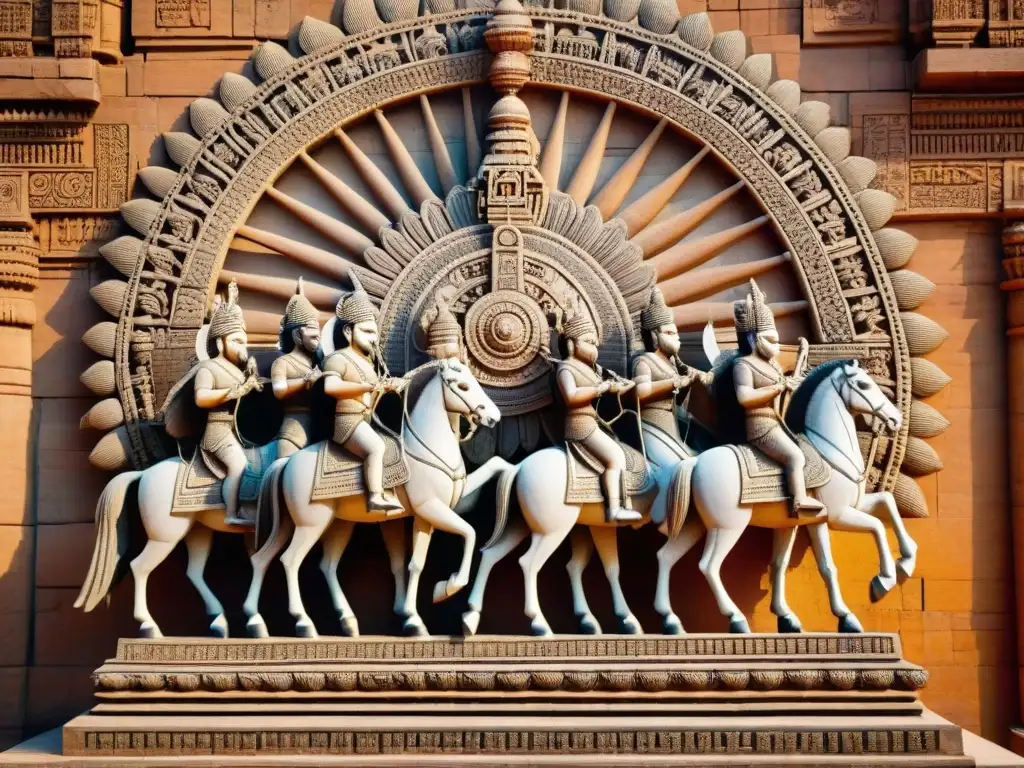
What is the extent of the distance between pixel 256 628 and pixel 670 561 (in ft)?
7.73

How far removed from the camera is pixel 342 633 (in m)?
11.9

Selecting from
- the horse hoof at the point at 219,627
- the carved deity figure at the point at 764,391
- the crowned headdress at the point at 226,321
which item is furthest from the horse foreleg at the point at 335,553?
the carved deity figure at the point at 764,391

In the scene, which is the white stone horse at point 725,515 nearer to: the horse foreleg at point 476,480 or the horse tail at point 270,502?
the horse foreleg at point 476,480

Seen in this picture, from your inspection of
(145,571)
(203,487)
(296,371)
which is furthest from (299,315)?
(145,571)

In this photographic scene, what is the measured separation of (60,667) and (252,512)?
1795 millimetres

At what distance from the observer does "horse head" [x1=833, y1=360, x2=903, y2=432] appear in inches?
447

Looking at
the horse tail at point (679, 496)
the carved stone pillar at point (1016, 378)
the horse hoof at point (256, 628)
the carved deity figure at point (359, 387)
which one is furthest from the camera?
the carved stone pillar at point (1016, 378)

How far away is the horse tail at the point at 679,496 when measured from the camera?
11.3 m

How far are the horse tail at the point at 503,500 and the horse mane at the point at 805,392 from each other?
1610mm

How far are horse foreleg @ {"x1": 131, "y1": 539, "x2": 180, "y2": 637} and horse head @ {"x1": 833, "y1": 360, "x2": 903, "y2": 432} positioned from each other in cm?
388

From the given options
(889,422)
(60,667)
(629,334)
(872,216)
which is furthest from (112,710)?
(872,216)

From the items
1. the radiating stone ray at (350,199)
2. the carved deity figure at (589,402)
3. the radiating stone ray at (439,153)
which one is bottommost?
the carved deity figure at (589,402)

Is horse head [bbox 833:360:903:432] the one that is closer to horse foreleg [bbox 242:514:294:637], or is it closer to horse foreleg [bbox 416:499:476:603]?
horse foreleg [bbox 416:499:476:603]

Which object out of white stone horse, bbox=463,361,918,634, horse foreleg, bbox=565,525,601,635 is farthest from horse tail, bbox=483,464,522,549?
horse foreleg, bbox=565,525,601,635
